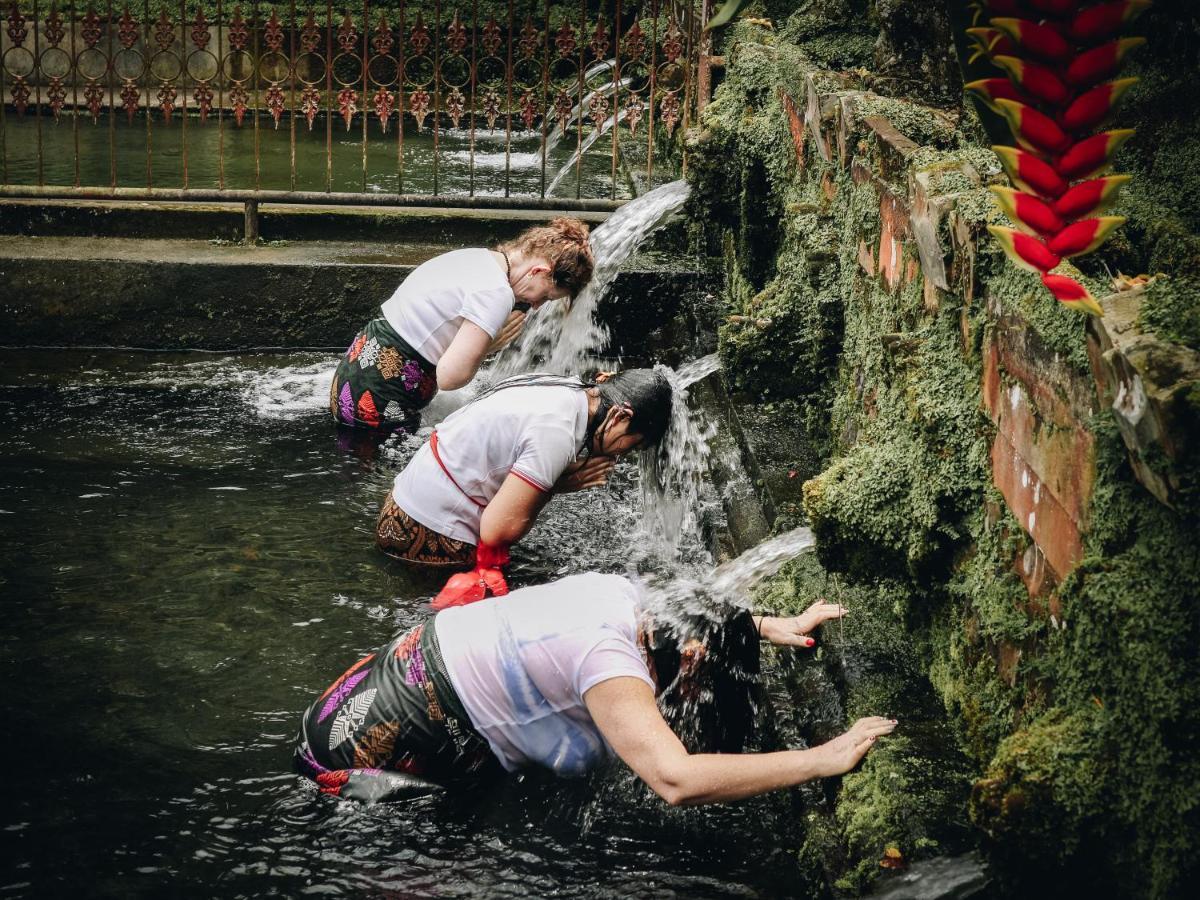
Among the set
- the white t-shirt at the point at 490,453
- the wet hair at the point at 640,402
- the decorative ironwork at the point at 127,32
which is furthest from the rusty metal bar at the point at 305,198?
the wet hair at the point at 640,402

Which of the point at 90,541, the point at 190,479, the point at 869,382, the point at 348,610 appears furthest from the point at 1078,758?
the point at 190,479

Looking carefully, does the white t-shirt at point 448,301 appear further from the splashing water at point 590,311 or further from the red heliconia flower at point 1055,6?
the red heliconia flower at point 1055,6

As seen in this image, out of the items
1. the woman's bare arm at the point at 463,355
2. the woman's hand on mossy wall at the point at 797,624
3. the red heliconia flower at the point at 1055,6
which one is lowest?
the woman's hand on mossy wall at the point at 797,624

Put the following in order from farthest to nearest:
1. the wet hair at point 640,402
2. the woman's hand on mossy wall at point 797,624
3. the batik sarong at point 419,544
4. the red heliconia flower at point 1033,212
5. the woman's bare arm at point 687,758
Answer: the batik sarong at point 419,544, the wet hair at point 640,402, the woman's hand on mossy wall at point 797,624, the woman's bare arm at point 687,758, the red heliconia flower at point 1033,212

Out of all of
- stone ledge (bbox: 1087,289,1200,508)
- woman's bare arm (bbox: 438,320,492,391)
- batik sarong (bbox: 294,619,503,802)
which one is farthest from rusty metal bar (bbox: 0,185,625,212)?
stone ledge (bbox: 1087,289,1200,508)

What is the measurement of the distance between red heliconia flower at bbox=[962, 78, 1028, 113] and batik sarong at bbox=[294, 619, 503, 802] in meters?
2.27

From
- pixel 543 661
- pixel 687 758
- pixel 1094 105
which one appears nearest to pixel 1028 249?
pixel 1094 105

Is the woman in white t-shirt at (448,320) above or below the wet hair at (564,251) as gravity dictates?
below

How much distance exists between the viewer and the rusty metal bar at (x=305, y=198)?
7082mm

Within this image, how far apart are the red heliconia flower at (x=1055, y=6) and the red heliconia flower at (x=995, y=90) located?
0.24 feet

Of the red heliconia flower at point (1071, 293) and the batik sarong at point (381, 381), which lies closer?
the red heliconia flower at point (1071, 293)

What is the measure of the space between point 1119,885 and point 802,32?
537 cm

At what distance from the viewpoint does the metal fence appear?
691cm

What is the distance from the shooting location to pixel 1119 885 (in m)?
2.23
